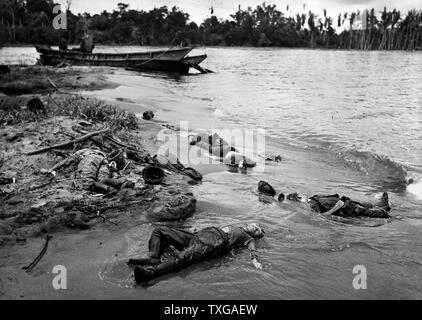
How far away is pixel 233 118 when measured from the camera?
1409 cm

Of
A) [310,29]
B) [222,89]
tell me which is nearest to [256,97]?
[222,89]

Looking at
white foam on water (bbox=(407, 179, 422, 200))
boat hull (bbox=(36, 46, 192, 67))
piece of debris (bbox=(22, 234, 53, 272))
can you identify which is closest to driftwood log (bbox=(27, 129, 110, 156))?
piece of debris (bbox=(22, 234, 53, 272))

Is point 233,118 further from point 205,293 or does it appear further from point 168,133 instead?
point 205,293

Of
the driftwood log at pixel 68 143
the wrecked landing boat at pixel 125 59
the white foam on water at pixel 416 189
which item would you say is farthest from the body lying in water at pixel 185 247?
the wrecked landing boat at pixel 125 59

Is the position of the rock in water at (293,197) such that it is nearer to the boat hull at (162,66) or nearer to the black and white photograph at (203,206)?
the black and white photograph at (203,206)

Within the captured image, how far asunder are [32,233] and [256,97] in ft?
53.4

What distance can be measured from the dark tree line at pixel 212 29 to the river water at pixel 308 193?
5857 cm

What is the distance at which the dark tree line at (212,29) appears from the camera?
72.4 metres

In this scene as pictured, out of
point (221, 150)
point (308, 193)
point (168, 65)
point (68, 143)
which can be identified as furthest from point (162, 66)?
point (308, 193)

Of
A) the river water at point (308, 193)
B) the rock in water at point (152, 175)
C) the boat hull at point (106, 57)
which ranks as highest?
the boat hull at point (106, 57)

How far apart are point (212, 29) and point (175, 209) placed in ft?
344

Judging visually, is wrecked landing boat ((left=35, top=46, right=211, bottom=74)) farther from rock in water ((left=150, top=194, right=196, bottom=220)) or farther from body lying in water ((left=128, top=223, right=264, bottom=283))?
body lying in water ((left=128, top=223, right=264, bottom=283))

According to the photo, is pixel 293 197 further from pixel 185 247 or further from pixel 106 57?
pixel 106 57

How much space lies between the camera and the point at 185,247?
13.7 ft
